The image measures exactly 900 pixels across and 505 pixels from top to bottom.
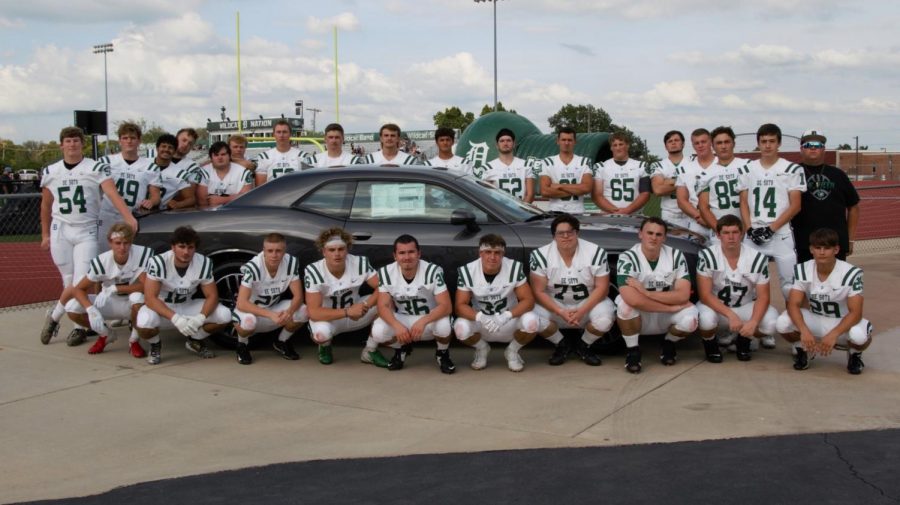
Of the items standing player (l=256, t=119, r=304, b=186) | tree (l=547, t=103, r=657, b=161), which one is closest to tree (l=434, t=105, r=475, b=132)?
tree (l=547, t=103, r=657, b=161)

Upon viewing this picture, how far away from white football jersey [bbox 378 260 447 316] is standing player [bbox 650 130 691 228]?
107 inches

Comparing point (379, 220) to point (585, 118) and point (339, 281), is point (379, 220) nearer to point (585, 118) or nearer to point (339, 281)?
point (339, 281)

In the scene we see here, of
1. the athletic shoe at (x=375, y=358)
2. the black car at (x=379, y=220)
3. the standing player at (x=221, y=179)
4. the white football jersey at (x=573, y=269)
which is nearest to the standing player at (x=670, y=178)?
the black car at (x=379, y=220)

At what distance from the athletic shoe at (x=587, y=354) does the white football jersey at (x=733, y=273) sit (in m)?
0.97

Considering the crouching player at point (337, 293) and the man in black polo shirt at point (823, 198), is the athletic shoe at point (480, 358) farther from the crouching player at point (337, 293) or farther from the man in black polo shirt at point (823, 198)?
the man in black polo shirt at point (823, 198)

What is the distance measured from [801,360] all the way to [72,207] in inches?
229

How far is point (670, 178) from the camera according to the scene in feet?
27.3

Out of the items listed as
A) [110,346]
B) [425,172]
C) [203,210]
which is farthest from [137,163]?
[425,172]

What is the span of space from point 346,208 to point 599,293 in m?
2.13

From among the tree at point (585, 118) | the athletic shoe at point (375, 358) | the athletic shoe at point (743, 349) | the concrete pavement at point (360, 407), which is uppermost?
the tree at point (585, 118)

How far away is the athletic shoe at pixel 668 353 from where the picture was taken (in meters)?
6.55

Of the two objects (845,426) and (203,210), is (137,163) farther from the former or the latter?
(845,426)

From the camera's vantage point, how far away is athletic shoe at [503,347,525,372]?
255 inches

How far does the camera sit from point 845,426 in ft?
16.2
